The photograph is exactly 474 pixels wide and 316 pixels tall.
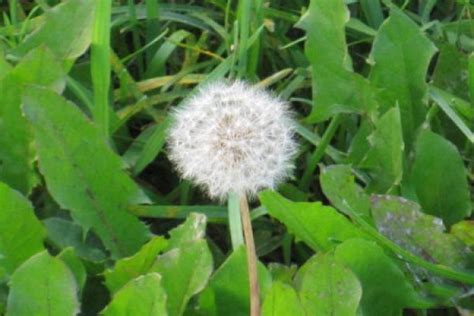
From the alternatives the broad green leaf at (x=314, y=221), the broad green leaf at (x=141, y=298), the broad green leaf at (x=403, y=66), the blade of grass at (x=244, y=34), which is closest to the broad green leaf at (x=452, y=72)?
the broad green leaf at (x=403, y=66)

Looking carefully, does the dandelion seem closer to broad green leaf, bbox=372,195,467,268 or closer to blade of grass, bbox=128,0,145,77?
broad green leaf, bbox=372,195,467,268

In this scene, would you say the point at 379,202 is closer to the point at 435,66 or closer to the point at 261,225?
the point at 261,225

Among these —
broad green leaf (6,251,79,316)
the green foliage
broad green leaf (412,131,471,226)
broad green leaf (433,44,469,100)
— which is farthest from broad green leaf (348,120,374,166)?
broad green leaf (6,251,79,316)

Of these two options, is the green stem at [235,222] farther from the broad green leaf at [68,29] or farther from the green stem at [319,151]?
the broad green leaf at [68,29]

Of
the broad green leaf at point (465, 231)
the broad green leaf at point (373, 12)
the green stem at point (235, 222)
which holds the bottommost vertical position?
the broad green leaf at point (465, 231)

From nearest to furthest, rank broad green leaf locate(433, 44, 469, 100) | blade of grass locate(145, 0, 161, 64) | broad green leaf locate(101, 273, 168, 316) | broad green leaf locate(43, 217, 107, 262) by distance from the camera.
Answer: broad green leaf locate(101, 273, 168, 316)
broad green leaf locate(43, 217, 107, 262)
broad green leaf locate(433, 44, 469, 100)
blade of grass locate(145, 0, 161, 64)

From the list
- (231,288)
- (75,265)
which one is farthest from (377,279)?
(75,265)
